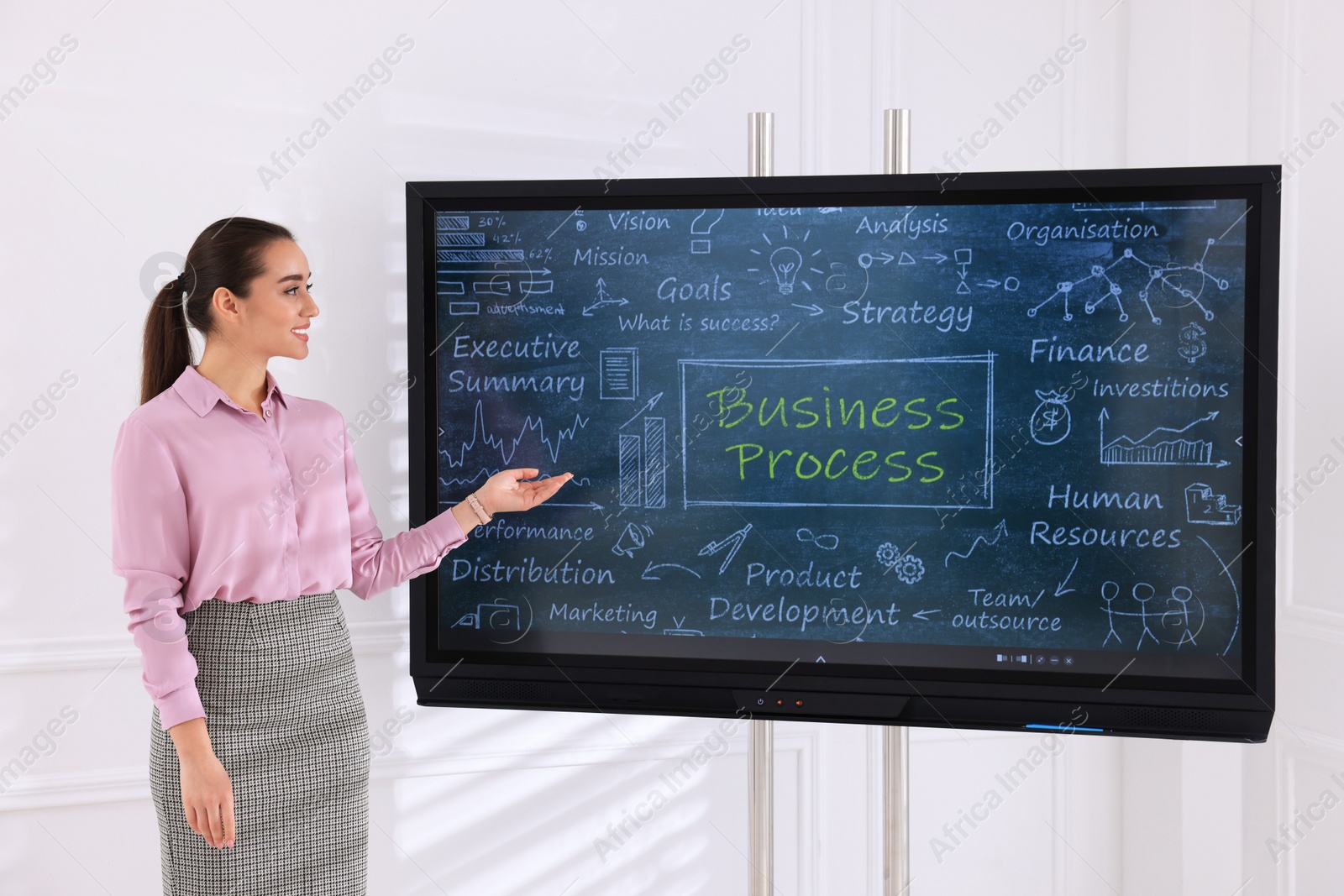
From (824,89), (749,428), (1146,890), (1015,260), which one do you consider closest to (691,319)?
(749,428)

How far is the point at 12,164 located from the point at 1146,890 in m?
3.40

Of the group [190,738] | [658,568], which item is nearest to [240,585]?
[190,738]

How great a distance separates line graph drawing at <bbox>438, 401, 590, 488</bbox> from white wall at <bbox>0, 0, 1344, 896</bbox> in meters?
0.38

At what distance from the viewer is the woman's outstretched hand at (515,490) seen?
5.98 feet

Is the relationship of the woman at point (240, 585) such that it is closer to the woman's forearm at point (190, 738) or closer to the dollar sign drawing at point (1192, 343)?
the woman's forearm at point (190, 738)

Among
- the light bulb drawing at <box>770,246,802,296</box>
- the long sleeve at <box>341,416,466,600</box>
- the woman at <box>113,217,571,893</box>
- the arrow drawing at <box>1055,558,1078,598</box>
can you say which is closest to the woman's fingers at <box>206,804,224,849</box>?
the woman at <box>113,217,571,893</box>

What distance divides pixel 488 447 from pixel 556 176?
755mm

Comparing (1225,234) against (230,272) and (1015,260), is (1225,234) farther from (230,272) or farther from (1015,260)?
(230,272)

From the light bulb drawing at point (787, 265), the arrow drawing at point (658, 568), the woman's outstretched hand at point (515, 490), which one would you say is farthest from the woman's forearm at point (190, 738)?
the light bulb drawing at point (787, 265)

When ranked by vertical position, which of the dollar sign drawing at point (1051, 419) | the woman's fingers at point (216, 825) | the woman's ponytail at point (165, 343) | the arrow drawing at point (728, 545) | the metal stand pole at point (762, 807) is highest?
the woman's ponytail at point (165, 343)

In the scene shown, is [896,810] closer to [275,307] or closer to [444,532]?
[444,532]

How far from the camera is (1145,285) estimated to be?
1.68 m

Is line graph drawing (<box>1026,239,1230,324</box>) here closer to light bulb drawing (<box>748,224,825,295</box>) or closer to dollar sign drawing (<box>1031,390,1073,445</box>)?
dollar sign drawing (<box>1031,390,1073,445</box>)

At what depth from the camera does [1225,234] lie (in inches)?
64.7
